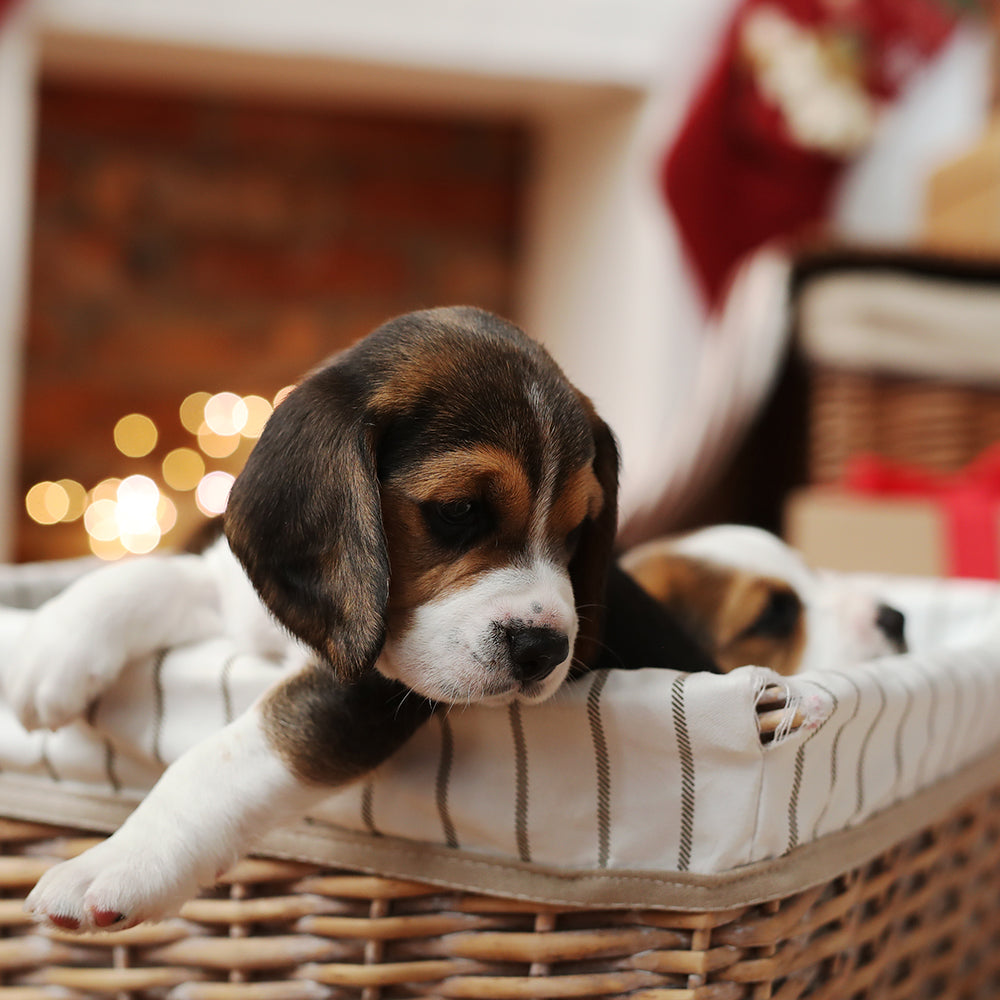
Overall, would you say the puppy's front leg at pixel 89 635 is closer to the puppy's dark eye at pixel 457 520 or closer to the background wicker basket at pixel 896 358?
the puppy's dark eye at pixel 457 520

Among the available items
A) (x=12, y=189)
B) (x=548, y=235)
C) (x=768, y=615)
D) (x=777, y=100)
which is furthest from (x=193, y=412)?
(x=768, y=615)

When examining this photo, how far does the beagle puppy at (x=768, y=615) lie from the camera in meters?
1.33

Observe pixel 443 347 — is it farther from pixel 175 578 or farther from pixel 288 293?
pixel 288 293

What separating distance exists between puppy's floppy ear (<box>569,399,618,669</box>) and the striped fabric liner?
→ 0.16m

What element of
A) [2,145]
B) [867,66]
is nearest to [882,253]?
[867,66]

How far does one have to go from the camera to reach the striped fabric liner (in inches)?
31.8

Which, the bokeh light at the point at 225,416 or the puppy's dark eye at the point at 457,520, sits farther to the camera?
the bokeh light at the point at 225,416

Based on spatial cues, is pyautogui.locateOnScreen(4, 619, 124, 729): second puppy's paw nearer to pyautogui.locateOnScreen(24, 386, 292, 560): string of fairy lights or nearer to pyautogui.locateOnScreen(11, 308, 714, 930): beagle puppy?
pyautogui.locateOnScreen(11, 308, 714, 930): beagle puppy

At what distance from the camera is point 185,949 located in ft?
3.10

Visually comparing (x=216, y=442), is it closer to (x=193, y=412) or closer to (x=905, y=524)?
(x=193, y=412)

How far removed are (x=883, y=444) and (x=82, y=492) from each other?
275cm

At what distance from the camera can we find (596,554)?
3.35 ft

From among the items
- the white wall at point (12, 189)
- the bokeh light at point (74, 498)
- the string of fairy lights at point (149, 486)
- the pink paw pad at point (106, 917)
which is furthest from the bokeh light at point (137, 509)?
the pink paw pad at point (106, 917)

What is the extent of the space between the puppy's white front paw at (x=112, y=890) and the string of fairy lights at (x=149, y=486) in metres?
3.05
